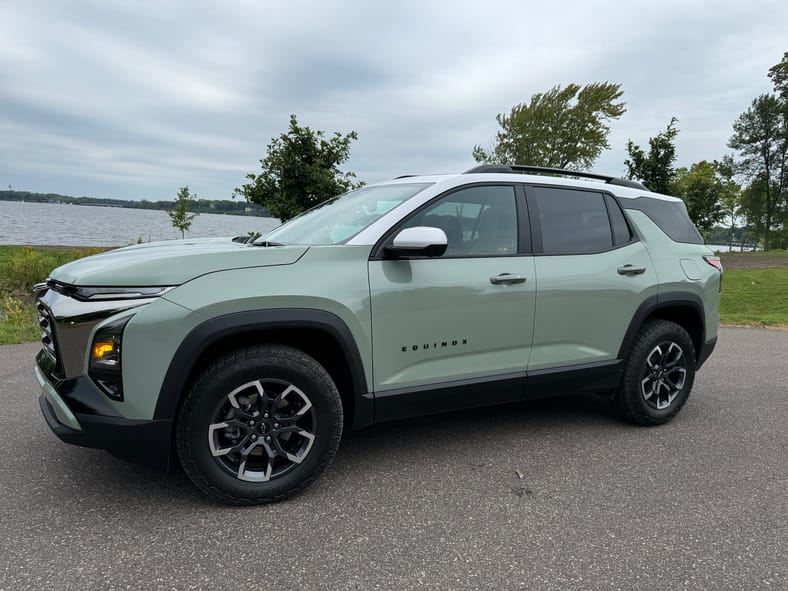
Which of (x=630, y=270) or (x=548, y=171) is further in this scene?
(x=548, y=171)

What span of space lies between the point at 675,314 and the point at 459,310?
6.90 feet

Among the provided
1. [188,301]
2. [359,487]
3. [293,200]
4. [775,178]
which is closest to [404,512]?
[359,487]

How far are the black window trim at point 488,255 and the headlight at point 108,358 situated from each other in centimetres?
123

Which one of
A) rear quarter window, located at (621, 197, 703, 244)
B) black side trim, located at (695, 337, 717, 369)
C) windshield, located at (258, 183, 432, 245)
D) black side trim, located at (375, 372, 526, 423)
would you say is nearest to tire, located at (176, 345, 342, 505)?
black side trim, located at (375, 372, 526, 423)

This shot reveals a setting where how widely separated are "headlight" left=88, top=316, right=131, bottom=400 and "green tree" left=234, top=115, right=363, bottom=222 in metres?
10.7

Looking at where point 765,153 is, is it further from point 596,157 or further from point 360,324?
point 360,324

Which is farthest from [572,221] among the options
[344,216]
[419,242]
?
[344,216]

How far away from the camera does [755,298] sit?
463 inches

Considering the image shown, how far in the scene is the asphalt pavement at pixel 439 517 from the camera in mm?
2053

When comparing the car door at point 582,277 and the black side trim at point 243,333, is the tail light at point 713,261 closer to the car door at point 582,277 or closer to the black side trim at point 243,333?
the car door at point 582,277

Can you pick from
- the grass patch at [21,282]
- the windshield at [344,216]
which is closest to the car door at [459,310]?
the windshield at [344,216]

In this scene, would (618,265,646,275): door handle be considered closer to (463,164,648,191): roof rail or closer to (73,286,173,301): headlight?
(463,164,648,191): roof rail

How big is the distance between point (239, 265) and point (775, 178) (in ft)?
171

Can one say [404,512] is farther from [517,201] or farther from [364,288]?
[517,201]
